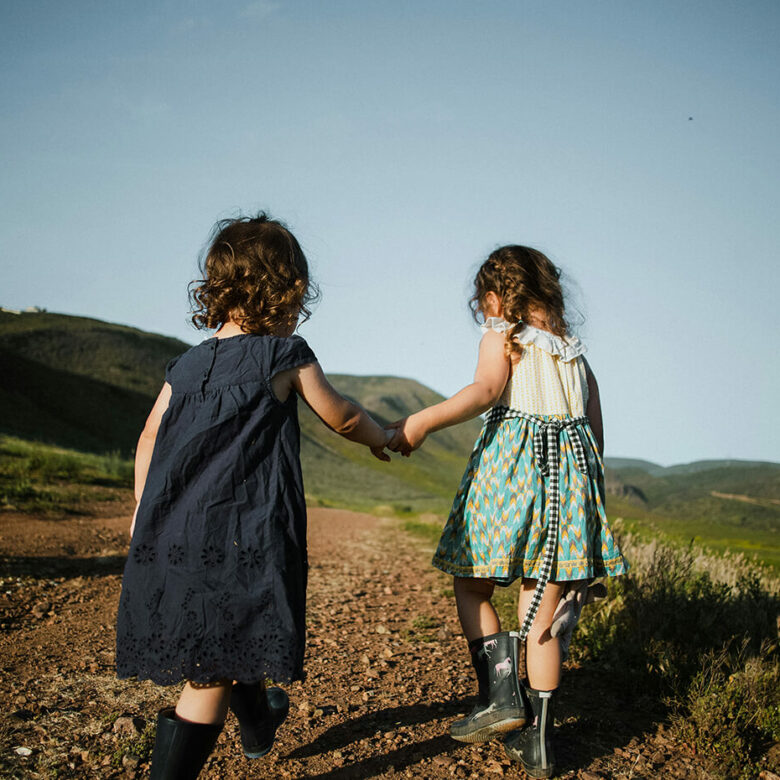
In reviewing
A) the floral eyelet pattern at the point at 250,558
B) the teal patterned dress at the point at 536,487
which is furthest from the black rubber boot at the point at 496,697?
the floral eyelet pattern at the point at 250,558

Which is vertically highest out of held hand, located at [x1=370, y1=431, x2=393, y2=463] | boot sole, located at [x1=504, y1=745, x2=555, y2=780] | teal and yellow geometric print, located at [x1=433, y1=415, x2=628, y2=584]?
held hand, located at [x1=370, y1=431, x2=393, y2=463]

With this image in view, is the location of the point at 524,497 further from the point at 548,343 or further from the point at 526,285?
the point at 526,285

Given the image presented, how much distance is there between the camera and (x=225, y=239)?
2332mm

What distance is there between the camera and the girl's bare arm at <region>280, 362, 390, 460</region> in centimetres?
215

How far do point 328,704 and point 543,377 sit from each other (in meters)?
1.58

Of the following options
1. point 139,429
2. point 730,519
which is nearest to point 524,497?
point 730,519

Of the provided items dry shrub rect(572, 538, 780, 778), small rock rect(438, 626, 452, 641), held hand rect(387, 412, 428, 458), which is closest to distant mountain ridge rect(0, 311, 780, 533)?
dry shrub rect(572, 538, 780, 778)

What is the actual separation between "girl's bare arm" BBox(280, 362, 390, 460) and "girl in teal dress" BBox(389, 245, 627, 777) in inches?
8.6

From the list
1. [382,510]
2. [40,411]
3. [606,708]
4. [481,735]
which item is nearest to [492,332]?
[481,735]

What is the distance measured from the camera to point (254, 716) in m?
2.18

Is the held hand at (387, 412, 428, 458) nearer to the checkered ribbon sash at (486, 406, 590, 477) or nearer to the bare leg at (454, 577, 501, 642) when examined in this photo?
the checkered ribbon sash at (486, 406, 590, 477)

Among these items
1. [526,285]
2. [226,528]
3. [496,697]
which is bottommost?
[496,697]

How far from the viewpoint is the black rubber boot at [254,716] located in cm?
215

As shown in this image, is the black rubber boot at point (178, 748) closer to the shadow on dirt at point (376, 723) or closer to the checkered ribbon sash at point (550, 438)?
the shadow on dirt at point (376, 723)
